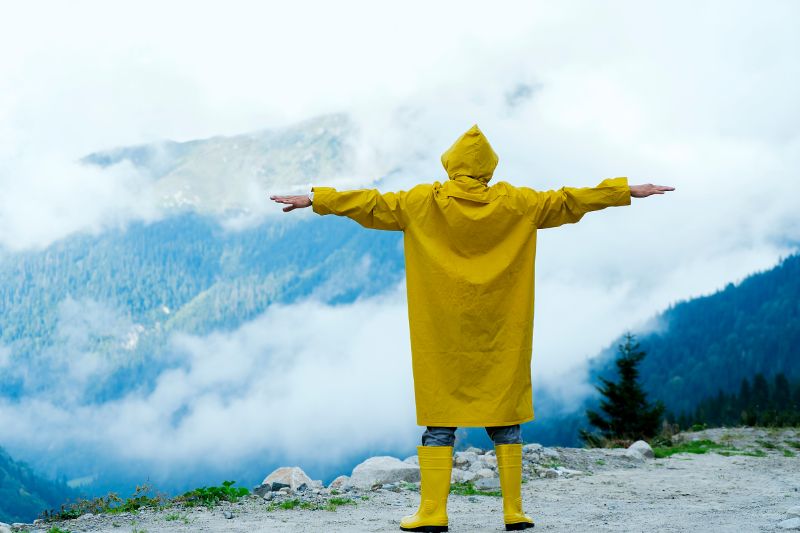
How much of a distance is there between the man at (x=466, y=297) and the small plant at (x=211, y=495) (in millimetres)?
2384

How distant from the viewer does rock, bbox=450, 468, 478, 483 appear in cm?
891

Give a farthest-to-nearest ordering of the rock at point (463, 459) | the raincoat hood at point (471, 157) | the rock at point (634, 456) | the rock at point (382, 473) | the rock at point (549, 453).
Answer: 1. the rock at point (634, 456)
2. the rock at point (549, 453)
3. the rock at point (463, 459)
4. the rock at point (382, 473)
5. the raincoat hood at point (471, 157)

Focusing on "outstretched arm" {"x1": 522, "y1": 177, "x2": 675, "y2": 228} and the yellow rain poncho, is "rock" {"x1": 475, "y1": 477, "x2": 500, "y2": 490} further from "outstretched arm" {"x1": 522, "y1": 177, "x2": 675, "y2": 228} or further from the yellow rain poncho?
"outstretched arm" {"x1": 522, "y1": 177, "x2": 675, "y2": 228}

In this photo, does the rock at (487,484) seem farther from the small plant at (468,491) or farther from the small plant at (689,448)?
the small plant at (689,448)

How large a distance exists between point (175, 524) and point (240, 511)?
763mm

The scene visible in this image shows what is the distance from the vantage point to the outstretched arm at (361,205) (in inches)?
232

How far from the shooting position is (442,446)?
19.2 feet

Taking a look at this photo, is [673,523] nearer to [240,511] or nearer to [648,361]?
[240,511]

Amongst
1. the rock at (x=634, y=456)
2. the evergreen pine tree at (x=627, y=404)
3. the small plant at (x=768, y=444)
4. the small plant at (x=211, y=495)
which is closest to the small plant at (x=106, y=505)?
the small plant at (x=211, y=495)

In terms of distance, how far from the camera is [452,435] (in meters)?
5.98

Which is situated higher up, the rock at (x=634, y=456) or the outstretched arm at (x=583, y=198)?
the outstretched arm at (x=583, y=198)

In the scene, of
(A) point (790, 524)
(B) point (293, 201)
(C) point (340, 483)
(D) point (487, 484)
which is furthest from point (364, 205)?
(C) point (340, 483)

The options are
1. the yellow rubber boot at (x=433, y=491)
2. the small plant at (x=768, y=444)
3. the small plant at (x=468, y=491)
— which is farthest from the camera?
the small plant at (x=768, y=444)

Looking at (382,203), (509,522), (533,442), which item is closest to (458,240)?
(382,203)
